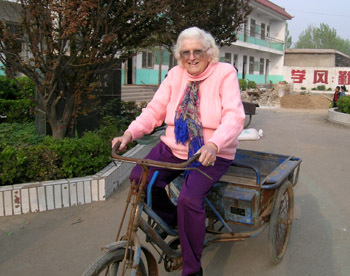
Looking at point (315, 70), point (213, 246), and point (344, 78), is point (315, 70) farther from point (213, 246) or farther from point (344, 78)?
point (213, 246)

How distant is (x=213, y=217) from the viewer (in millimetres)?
2986

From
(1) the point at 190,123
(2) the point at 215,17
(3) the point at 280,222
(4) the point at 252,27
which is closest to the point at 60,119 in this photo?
(1) the point at 190,123

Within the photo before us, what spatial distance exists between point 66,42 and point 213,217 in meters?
3.41

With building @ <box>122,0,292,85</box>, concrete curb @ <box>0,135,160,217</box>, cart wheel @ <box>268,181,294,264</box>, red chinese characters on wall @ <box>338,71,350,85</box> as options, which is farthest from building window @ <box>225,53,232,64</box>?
cart wheel @ <box>268,181,294,264</box>

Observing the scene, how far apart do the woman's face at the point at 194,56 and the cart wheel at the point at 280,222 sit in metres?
1.23

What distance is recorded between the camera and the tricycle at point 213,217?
2.23m

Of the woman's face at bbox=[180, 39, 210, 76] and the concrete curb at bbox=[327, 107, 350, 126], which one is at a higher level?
the woman's face at bbox=[180, 39, 210, 76]

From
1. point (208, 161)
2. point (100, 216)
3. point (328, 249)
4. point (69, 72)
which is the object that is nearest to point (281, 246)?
point (328, 249)

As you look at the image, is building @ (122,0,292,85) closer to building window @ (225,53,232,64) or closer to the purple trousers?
building window @ (225,53,232,64)

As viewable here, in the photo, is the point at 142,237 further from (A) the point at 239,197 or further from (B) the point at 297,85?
(B) the point at 297,85

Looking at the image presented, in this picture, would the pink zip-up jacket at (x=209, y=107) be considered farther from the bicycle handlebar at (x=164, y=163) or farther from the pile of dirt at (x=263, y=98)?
the pile of dirt at (x=263, y=98)

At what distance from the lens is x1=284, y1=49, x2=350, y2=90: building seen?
33.6m

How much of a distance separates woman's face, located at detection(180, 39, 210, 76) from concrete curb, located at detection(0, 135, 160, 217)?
2260mm

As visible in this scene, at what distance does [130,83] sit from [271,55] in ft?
73.5
